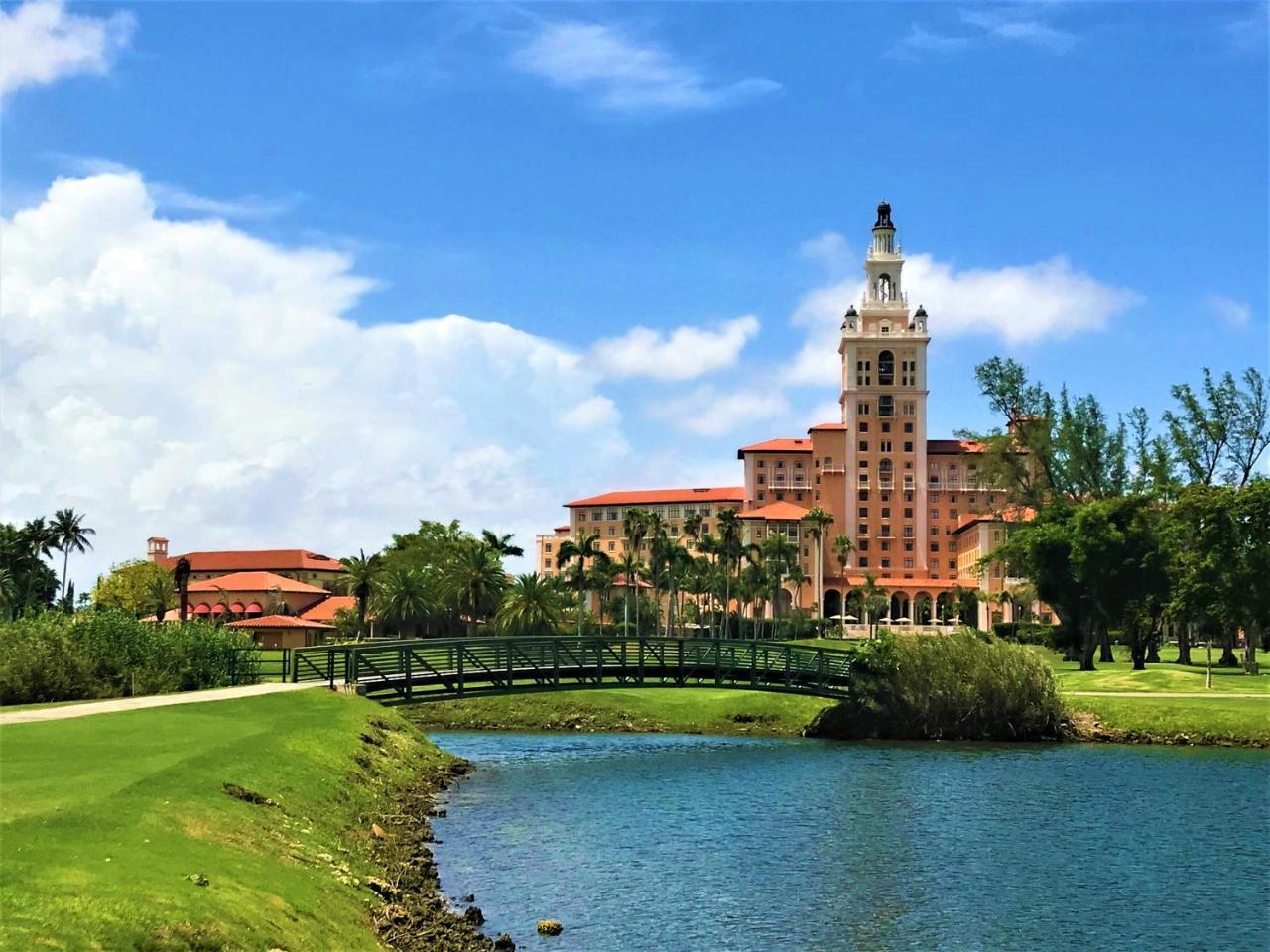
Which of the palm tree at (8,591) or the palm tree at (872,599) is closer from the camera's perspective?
the palm tree at (8,591)

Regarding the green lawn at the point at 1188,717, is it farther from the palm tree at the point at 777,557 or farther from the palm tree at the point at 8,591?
the palm tree at the point at 8,591

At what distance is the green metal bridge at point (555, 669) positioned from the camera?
59062mm

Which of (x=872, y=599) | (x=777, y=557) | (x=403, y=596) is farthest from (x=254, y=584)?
(x=872, y=599)

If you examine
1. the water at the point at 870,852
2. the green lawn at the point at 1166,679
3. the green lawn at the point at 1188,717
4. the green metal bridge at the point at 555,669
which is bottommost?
the water at the point at 870,852

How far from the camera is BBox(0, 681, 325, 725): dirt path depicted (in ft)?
118

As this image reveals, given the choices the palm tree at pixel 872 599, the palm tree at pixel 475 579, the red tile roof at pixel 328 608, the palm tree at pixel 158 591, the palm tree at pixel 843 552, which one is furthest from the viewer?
the palm tree at pixel 843 552

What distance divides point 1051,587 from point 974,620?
91927 mm

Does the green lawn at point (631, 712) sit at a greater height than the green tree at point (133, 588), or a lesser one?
lesser

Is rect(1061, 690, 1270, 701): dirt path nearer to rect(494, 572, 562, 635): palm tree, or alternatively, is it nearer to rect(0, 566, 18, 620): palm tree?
rect(494, 572, 562, 635): palm tree

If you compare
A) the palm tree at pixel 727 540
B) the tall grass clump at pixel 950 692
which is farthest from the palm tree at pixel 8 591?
the tall grass clump at pixel 950 692

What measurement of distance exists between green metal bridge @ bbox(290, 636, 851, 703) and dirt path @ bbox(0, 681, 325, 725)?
4.10 m

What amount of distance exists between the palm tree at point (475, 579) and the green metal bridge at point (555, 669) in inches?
2505

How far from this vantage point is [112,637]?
50750 millimetres

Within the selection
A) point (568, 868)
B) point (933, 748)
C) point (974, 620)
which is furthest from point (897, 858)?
point (974, 620)
